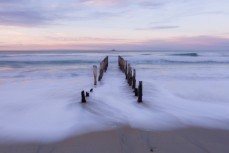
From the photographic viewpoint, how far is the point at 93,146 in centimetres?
501

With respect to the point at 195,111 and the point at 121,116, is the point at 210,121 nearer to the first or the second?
the point at 195,111

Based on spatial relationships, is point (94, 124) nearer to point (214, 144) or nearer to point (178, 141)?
point (178, 141)

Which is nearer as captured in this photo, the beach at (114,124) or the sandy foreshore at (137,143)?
the sandy foreshore at (137,143)

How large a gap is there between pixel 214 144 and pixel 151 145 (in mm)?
1141

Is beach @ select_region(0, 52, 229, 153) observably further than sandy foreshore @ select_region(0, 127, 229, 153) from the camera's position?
Yes

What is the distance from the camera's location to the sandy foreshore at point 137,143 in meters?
4.80

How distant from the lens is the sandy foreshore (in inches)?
189

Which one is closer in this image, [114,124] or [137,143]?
[137,143]

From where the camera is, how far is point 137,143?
16.7 ft

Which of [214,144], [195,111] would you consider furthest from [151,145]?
[195,111]

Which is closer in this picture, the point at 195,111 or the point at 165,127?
the point at 165,127

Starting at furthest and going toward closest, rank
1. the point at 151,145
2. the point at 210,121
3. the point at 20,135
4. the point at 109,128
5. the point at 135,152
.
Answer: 1. the point at 210,121
2. the point at 109,128
3. the point at 20,135
4. the point at 151,145
5. the point at 135,152

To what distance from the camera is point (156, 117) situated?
6941 millimetres

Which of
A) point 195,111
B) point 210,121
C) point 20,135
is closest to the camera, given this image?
point 20,135
